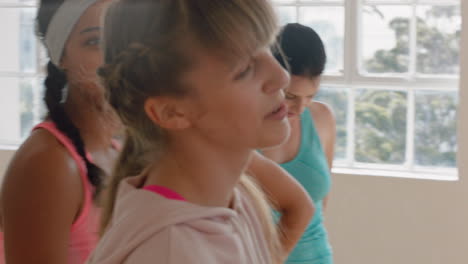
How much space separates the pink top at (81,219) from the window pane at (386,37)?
7.48 feet

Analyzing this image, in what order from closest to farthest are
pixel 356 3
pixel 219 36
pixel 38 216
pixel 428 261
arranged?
pixel 219 36 → pixel 38 216 → pixel 428 261 → pixel 356 3

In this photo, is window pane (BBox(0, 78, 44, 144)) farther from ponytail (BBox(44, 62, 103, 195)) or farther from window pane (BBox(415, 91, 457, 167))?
ponytail (BBox(44, 62, 103, 195))

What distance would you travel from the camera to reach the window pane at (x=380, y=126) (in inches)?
122

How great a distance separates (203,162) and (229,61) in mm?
126

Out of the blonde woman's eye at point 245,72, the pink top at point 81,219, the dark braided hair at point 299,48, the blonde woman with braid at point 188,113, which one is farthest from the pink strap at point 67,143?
the dark braided hair at point 299,48

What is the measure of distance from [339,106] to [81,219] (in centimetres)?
233

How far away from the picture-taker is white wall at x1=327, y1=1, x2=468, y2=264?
2.82 metres

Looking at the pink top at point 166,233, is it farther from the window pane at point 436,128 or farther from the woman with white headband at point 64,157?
the window pane at point 436,128

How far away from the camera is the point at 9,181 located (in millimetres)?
994

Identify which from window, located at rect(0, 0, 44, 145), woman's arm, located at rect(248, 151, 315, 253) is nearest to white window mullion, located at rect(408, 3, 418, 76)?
window, located at rect(0, 0, 44, 145)

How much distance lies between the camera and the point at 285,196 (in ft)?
3.07

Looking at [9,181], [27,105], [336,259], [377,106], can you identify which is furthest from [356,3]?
[9,181]

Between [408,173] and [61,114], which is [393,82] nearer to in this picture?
[408,173]

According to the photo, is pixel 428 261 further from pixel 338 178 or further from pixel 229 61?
pixel 229 61
